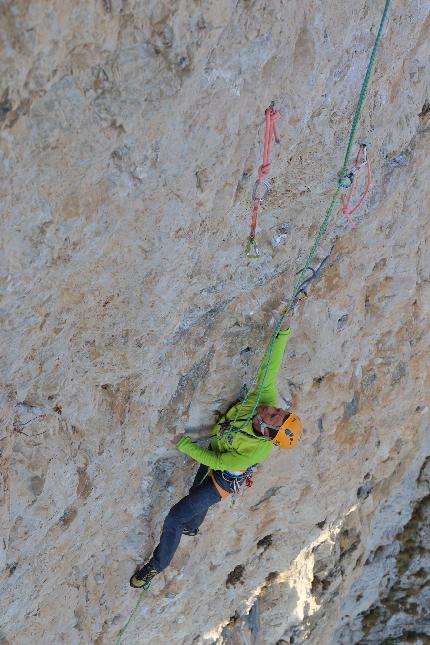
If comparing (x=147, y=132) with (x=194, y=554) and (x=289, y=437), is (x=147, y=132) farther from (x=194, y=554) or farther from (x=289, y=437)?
(x=194, y=554)

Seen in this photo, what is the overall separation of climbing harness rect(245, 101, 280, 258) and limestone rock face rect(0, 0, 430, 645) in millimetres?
47

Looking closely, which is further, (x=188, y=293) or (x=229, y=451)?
(x=229, y=451)

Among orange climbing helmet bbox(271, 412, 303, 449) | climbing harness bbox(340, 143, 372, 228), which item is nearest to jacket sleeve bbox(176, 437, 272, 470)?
orange climbing helmet bbox(271, 412, 303, 449)

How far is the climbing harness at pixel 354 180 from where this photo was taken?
3.89 m

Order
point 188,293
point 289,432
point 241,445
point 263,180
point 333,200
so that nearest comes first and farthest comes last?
point 263,180 → point 188,293 → point 333,200 → point 289,432 → point 241,445

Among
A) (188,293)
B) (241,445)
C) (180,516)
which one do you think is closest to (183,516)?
(180,516)

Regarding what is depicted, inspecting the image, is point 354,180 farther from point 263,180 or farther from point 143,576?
point 143,576

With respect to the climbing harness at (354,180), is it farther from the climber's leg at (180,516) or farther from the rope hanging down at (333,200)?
the climber's leg at (180,516)

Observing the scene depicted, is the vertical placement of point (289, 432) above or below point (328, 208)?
below

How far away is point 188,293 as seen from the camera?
3.54m

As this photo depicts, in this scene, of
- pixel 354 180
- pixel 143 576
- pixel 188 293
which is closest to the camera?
pixel 188 293

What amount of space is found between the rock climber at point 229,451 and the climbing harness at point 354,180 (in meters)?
0.78

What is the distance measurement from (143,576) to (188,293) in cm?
241

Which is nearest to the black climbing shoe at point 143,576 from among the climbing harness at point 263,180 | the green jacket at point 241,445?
the green jacket at point 241,445
